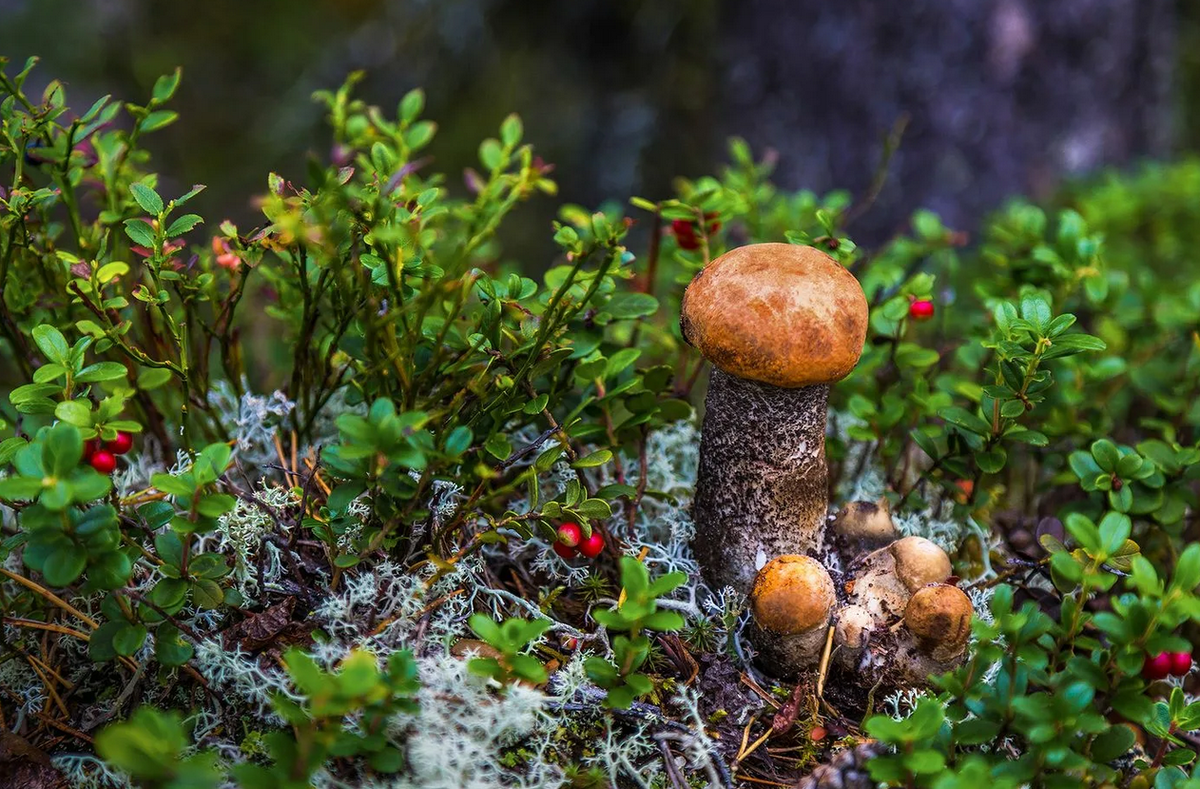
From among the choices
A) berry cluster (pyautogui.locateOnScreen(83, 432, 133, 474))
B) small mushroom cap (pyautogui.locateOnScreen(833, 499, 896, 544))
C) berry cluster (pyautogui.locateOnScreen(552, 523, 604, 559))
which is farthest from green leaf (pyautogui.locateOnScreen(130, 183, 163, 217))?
small mushroom cap (pyautogui.locateOnScreen(833, 499, 896, 544))

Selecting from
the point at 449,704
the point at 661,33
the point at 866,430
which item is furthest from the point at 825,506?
the point at 661,33

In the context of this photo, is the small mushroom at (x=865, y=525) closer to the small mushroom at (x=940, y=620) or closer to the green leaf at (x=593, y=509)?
the small mushroom at (x=940, y=620)

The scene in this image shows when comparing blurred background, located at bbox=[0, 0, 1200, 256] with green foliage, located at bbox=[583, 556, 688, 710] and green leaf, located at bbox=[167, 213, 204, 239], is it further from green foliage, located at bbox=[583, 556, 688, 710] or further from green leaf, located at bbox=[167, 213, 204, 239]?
green foliage, located at bbox=[583, 556, 688, 710]

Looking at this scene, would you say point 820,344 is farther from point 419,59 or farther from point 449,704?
point 419,59

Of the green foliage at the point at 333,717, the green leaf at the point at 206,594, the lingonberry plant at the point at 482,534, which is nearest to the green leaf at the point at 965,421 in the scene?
the lingonberry plant at the point at 482,534

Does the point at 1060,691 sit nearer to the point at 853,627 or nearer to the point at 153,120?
the point at 853,627

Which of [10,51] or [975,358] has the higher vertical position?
[10,51]

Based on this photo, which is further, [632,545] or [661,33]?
[661,33]

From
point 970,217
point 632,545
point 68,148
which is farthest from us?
point 970,217
